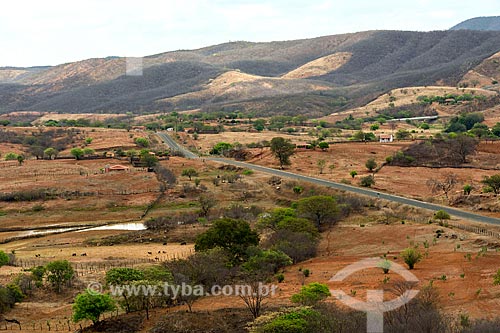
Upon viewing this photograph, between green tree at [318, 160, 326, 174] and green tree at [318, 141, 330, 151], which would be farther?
green tree at [318, 141, 330, 151]

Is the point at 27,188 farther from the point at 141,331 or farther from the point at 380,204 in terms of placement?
the point at 141,331

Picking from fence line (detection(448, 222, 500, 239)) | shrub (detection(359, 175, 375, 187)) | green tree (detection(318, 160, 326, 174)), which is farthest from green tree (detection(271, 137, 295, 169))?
fence line (detection(448, 222, 500, 239))

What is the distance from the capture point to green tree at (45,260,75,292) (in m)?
32.6

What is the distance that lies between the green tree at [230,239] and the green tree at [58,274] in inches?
340

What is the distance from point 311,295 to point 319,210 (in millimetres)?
21886

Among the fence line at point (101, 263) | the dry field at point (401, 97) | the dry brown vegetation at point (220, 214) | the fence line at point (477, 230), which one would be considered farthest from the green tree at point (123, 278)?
the dry field at point (401, 97)

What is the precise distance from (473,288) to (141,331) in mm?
16317

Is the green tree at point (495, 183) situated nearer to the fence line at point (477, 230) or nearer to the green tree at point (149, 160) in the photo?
the fence line at point (477, 230)

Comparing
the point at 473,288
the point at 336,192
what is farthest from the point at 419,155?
the point at 473,288

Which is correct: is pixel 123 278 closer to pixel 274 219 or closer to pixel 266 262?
pixel 266 262

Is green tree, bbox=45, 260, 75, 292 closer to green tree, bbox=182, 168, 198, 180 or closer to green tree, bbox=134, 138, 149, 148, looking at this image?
green tree, bbox=182, 168, 198, 180

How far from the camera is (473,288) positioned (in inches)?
1059

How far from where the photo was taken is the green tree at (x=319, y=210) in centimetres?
4666

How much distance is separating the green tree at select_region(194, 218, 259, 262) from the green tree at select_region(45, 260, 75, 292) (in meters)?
8.64
